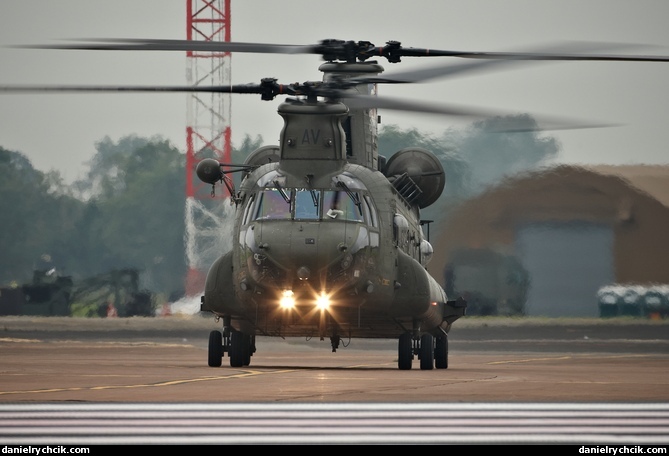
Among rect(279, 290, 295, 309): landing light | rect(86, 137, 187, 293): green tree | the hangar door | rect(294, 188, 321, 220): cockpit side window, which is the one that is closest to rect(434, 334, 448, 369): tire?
rect(279, 290, 295, 309): landing light

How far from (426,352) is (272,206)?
13.6ft

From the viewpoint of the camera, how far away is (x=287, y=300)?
25.5 metres

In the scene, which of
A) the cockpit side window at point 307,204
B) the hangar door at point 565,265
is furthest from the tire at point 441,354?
the hangar door at point 565,265

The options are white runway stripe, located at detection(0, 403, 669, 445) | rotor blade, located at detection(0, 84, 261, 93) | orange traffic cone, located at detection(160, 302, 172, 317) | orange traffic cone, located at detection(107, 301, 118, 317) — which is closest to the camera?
white runway stripe, located at detection(0, 403, 669, 445)

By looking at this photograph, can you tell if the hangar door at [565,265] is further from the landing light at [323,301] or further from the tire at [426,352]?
the landing light at [323,301]

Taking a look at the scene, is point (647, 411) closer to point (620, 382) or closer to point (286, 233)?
point (620, 382)

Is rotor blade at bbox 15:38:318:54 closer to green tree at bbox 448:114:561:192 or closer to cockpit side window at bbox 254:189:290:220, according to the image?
cockpit side window at bbox 254:189:290:220

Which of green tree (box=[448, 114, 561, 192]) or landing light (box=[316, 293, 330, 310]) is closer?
landing light (box=[316, 293, 330, 310])

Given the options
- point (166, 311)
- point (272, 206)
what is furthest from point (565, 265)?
point (272, 206)

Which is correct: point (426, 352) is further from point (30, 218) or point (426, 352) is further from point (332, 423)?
point (30, 218)

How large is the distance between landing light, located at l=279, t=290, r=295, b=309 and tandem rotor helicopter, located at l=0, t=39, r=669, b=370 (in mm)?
17

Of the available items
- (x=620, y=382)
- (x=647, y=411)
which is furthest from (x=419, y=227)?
(x=647, y=411)

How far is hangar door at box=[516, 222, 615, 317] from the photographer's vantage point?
40500 millimetres

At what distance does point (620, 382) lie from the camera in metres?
21.2
